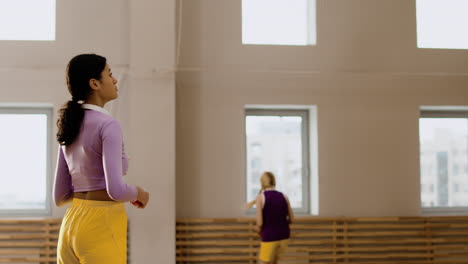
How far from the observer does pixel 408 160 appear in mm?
6504

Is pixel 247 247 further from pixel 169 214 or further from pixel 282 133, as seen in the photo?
pixel 282 133

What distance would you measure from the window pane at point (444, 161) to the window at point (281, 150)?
4.78 feet

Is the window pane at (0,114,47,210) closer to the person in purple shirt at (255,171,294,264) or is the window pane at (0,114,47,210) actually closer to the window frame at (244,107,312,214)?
the window frame at (244,107,312,214)

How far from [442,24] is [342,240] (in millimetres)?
2847

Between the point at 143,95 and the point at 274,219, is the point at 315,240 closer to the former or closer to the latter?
the point at 274,219

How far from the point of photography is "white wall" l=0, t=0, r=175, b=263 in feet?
19.2

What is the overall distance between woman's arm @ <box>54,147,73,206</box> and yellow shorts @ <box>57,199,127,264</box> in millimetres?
162

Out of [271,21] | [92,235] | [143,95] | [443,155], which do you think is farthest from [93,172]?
[443,155]

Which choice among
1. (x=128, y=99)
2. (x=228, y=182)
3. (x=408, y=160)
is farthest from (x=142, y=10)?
(x=408, y=160)

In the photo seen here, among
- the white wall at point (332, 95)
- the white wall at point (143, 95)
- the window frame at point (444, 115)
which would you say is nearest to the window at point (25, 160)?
the white wall at point (143, 95)

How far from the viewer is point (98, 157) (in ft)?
5.31

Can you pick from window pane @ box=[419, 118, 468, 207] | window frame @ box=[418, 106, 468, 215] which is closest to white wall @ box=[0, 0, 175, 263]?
window frame @ box=[418, 106, 468, 215]

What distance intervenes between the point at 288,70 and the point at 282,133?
765 mm

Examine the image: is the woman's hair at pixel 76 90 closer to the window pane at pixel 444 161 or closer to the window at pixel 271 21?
the window at pixel 271 21
